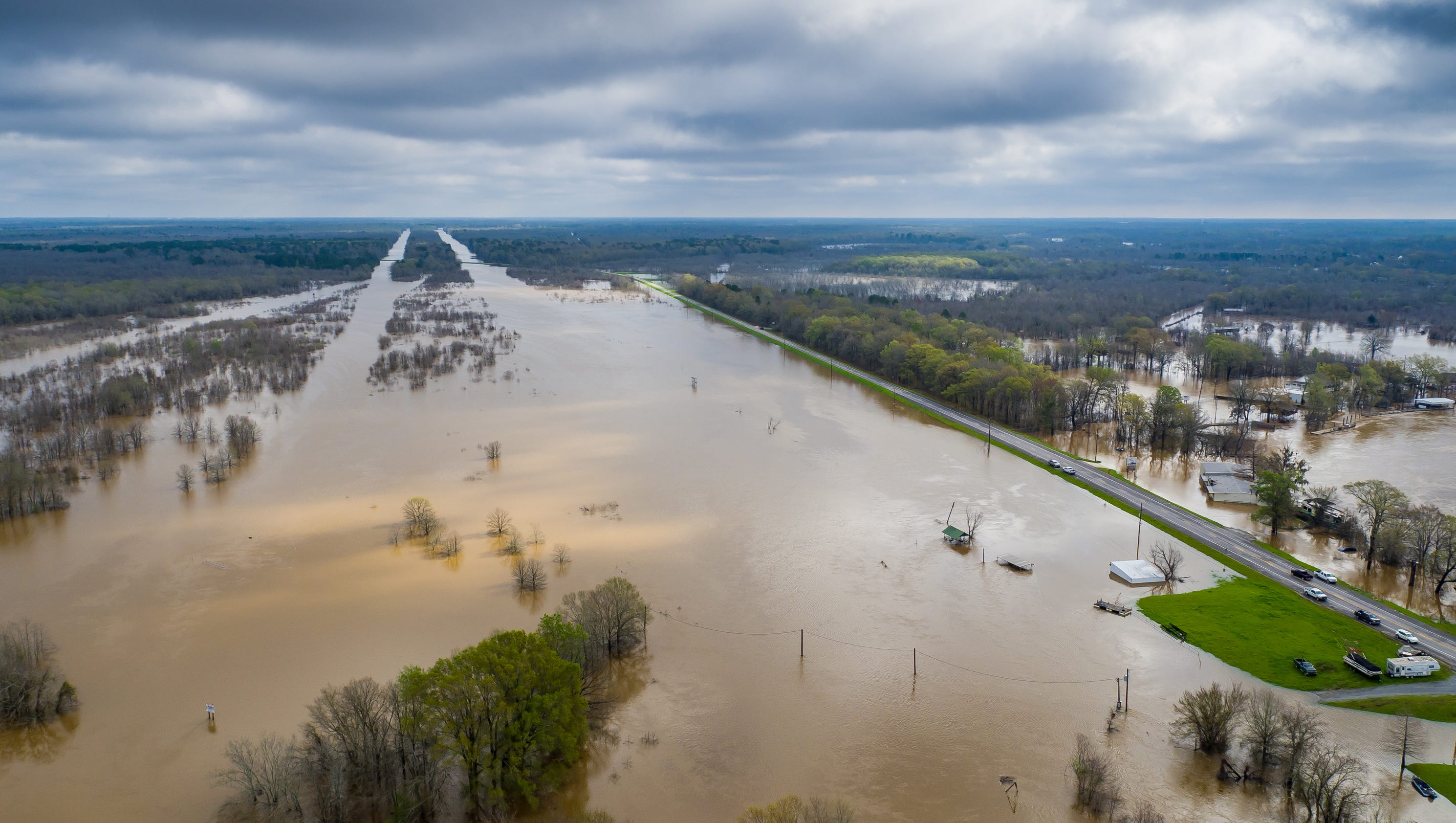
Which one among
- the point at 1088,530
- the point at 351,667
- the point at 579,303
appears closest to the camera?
the point at 351,667

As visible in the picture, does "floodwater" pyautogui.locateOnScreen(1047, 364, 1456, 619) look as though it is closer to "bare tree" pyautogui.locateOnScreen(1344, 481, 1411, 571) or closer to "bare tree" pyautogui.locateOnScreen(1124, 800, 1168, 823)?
"bare tree" pyautogui.locateOnScreen(1344, 481, 1411, 571)

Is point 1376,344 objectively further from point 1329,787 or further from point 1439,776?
point 1329,787

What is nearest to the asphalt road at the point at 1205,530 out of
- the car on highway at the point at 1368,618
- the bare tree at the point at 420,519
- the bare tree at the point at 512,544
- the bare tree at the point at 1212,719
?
the car on highway at the point at 1368,618

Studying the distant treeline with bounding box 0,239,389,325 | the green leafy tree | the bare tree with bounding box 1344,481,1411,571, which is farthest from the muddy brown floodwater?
the distant treeline with bounding box 0,239,389,325

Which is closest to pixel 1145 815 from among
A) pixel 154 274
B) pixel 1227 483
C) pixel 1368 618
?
pixel 1368 618

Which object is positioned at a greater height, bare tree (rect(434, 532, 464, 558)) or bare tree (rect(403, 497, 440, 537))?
bare tree (rect(403, 497, 440, 537))

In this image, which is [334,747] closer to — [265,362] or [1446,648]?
[1446,648]

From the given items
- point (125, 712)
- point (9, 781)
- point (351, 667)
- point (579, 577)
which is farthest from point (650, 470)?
point (9, 781)
